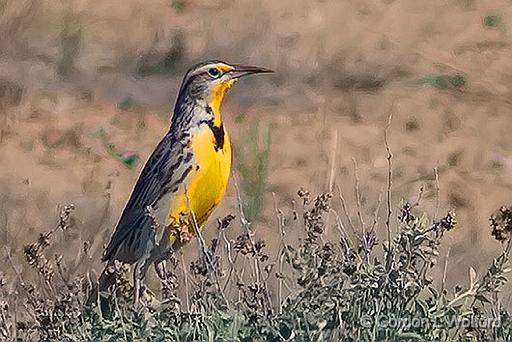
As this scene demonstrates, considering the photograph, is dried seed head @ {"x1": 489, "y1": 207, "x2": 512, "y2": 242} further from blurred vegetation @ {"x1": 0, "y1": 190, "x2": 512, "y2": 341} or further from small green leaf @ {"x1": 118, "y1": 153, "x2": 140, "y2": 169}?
small green leaf @ {"x1": 118, "y1": 153, "x2": 140, "y2": 169}

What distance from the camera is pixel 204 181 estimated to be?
6949mm

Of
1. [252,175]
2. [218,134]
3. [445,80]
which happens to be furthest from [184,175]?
[445,80]

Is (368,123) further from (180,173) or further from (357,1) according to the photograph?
(180,173)

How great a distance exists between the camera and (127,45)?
46.4ft

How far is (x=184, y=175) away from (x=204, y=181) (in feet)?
0.36

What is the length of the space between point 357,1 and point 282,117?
2884mm

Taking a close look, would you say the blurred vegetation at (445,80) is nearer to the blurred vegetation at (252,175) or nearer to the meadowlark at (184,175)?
the blurred vegetation at (252,175)

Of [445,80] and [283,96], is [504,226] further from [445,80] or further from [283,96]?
[445,80]

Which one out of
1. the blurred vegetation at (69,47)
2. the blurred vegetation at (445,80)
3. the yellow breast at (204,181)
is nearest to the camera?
the yellow breast at (204,181)

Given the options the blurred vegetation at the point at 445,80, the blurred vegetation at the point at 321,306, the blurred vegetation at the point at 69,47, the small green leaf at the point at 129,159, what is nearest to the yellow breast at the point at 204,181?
the blurred vegetation at the point at 321,306

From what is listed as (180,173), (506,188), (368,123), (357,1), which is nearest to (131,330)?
(180,173)

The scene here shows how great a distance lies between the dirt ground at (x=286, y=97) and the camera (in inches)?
441

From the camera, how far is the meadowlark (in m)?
6.96

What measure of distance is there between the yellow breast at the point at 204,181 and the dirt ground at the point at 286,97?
2.58 m
